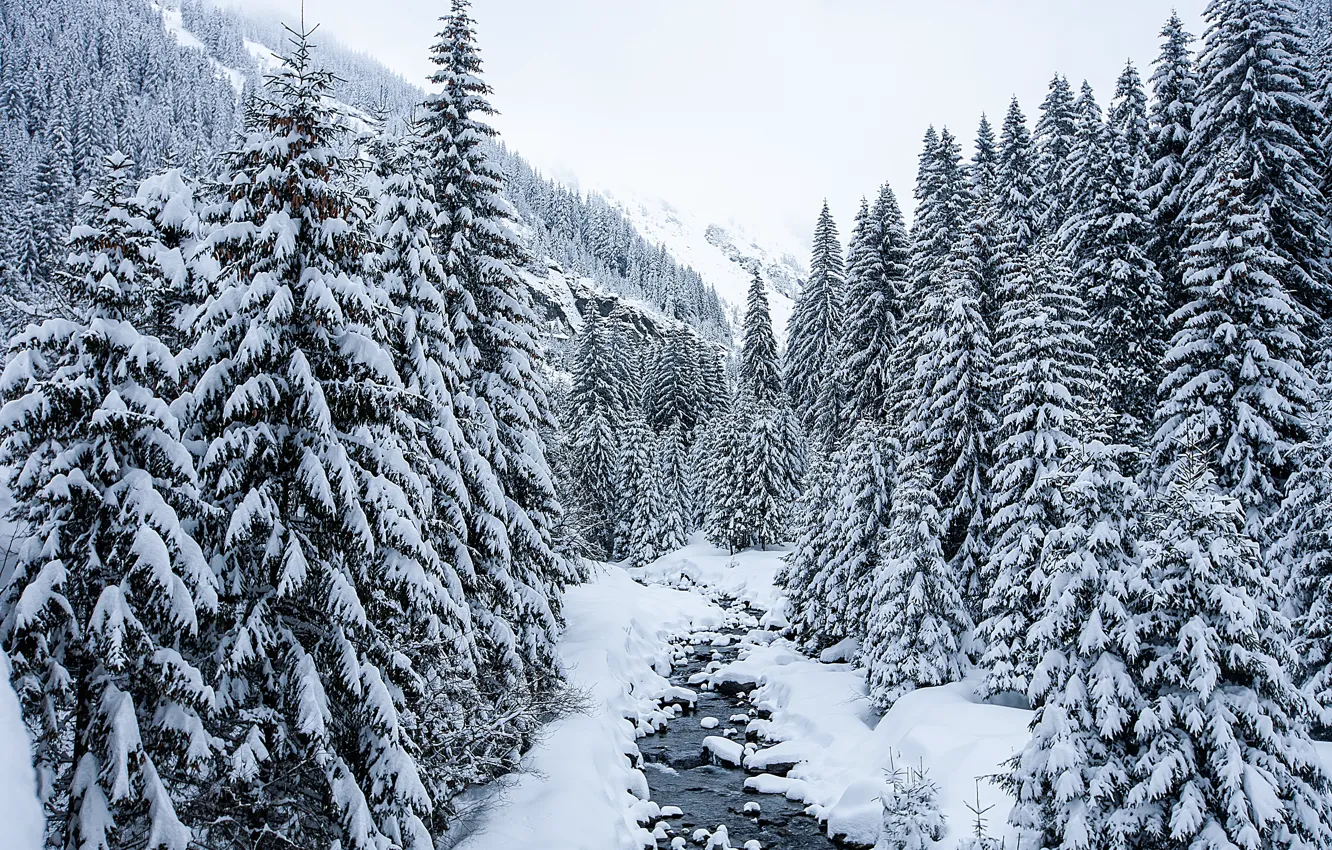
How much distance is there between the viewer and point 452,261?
1584 cm

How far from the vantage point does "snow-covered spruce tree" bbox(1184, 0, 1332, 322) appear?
75.8ft

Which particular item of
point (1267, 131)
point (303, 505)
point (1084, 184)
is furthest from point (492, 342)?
point (1267, 131)

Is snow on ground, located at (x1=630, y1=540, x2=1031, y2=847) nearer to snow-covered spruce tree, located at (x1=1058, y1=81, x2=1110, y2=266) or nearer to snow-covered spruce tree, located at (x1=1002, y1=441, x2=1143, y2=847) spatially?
snow-covered spruce tree, located at (x1=1002, y1=441, x2=1143, y2=847)

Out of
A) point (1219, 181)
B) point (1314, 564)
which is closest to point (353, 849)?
point (1314, 564)

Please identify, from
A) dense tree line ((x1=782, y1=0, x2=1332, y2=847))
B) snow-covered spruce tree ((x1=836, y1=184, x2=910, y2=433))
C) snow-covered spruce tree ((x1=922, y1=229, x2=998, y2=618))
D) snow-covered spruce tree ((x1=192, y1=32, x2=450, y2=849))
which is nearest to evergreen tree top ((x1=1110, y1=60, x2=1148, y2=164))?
dense tree line ((x1=782, y1=0, x2=1332, y2=847))

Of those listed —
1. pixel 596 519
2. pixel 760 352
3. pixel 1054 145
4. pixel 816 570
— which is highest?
pixel 1054 145

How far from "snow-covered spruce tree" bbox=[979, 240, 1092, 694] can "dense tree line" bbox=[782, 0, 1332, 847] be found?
0.29 feet

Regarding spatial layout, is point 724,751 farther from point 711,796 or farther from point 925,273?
point 925,273

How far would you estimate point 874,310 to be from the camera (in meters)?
30.2

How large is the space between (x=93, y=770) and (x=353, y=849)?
296 centimetres

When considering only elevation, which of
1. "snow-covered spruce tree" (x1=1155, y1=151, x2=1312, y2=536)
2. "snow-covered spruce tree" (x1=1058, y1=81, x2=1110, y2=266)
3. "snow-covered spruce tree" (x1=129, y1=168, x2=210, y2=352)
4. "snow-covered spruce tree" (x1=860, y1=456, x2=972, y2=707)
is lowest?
"snow-covered spruce tree" (x1=860, y1=456, x2=972, y2=707)

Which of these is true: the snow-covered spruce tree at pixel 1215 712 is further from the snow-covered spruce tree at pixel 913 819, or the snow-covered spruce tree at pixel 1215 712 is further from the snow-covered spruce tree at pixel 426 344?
the snow-covered spruce tree at pixel 426 344

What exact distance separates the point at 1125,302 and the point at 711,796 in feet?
67.6

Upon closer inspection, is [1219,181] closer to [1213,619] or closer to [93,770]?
[1213,619]
